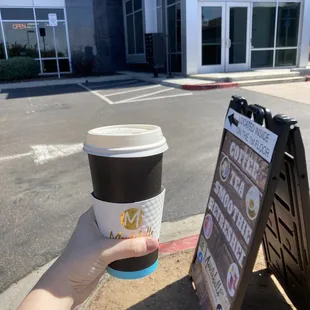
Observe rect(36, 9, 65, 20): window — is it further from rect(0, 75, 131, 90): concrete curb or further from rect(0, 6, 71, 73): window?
rect(0, 75, 131, 90): concrete curb

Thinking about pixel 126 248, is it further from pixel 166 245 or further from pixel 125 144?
pixel 166 245

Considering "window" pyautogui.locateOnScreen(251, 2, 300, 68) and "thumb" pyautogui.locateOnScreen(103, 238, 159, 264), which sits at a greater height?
"window" pyautogui.locateOnScreen(251, 2, 300, 68)

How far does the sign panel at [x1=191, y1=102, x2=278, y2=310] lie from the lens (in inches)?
64.2

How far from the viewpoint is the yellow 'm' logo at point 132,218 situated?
140cm

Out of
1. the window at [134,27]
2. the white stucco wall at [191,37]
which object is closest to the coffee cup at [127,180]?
the white stucco wall at [191,37]

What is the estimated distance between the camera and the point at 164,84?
1461 centimetres

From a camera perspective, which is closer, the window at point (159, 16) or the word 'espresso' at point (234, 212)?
the word 'espresso' at point (234, 212)

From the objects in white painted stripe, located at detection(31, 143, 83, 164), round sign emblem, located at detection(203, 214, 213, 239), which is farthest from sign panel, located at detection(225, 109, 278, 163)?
white painted stripe, located at detection(31, 143, 83, 164)

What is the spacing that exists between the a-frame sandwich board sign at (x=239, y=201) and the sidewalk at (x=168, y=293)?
205 mm

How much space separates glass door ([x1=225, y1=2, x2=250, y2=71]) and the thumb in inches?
619

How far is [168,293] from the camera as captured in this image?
8.04 ft

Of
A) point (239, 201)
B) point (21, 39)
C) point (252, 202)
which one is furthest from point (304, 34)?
point (252, 202)

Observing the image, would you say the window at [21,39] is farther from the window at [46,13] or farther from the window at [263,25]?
the window at [263,25]

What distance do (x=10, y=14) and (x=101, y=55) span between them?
5949 millimetres
